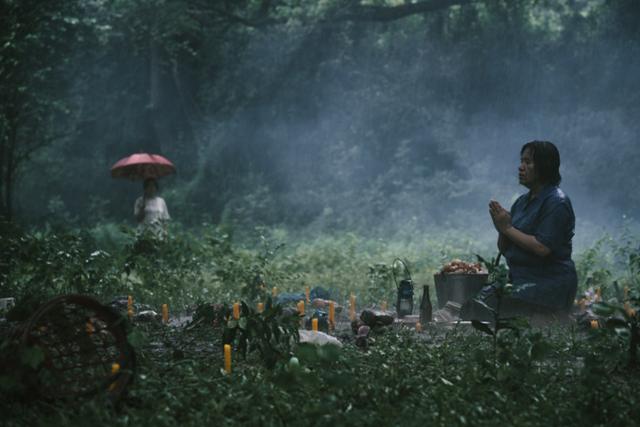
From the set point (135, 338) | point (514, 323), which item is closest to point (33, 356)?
point (135, 338)

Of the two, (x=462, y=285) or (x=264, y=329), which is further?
(x=462, y=285)

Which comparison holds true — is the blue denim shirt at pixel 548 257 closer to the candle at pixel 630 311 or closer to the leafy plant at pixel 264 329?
the candle at pixel 630 311

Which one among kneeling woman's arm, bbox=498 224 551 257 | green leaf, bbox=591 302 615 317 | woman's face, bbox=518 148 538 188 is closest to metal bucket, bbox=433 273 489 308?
kneeling woman's arm, bbox=498 224 551 257

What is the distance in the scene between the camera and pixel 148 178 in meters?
12.3

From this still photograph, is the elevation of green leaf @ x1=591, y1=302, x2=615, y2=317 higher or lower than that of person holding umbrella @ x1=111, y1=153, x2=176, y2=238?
higher

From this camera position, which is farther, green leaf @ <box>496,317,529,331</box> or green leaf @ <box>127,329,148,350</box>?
green leaf @ <box>496,317,529,331</box>

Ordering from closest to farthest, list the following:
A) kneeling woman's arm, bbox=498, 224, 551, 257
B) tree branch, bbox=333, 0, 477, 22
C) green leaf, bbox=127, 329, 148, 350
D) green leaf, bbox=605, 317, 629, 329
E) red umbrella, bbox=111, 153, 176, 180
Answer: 1. green leaf, bbox=127, 329, 148, 350
2. green leaf, bbox=605, 317, 629, 329
3. kneeling woman's arm, bbox=498, 224, 551, 257
4. red umbrella, bbox=111, 153, 176, 180
5. tree branch, bbox=333, 0, 477, 22

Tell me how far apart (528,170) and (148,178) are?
7531 mm

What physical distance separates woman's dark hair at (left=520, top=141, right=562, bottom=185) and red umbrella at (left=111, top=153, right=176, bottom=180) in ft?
28.7

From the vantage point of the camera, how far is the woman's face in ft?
20.3

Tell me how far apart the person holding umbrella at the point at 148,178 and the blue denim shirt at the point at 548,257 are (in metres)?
6.17

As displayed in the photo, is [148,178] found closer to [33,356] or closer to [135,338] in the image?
[135,338]

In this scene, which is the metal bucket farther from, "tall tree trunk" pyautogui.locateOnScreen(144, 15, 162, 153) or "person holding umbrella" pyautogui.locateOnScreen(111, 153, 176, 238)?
"tall tree trunk" pyautogui.locateOnScreen(144, 15, 162, 153)

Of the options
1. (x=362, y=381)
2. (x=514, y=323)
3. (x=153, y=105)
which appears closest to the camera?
(x=362, y=381)
